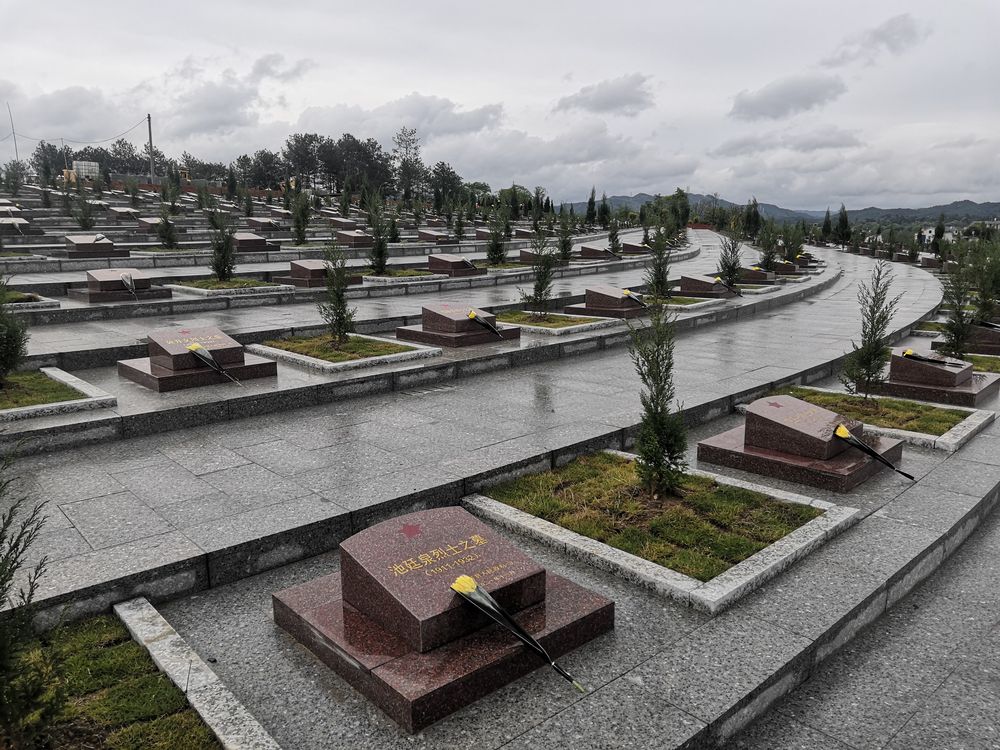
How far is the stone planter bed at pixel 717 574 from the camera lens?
403cm

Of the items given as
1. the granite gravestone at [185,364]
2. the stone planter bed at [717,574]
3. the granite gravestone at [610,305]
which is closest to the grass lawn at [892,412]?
the stone planter bed at [717,574]

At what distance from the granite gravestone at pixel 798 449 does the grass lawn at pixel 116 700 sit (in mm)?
4589

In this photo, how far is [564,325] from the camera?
40.2 ft

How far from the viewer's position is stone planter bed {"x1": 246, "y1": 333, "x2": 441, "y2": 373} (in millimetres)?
8867

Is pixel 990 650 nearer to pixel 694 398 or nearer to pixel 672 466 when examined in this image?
pixel 672 466

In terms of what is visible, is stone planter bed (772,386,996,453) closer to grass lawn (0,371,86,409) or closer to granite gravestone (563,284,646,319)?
granite gravestone (563,284,646,319)

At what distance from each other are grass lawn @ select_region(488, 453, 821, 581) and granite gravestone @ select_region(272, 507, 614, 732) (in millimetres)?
874

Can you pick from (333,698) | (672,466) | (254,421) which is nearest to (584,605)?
(333,698)

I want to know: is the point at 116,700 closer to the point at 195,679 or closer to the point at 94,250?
the point at 195,679

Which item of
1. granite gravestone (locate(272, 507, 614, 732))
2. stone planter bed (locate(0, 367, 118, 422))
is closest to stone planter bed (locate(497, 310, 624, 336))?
stone planter bed (locate(0, 367, 118, 422))

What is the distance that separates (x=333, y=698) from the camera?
3.25m

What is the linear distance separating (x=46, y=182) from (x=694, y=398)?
42.6 m

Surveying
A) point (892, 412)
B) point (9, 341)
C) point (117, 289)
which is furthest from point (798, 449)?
point (117, 289)

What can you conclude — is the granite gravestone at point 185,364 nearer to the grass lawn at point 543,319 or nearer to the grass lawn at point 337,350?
the grass lawn at point 337,350
